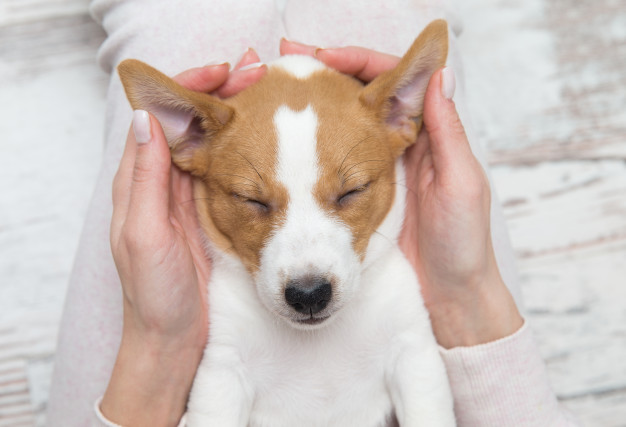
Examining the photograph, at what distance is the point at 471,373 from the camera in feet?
6.81

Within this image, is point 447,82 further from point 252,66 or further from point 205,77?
point 205,77

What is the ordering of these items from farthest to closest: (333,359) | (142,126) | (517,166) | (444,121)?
(517,166), (333,359), (444,121), (142,126)

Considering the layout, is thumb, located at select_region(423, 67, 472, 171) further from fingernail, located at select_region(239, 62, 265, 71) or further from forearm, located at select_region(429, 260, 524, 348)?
fingernail, located at select_region(239, 62, 265, 71)

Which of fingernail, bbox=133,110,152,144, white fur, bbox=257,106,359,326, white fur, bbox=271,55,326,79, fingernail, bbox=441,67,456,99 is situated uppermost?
fingernail, bbox=441,67,456,99

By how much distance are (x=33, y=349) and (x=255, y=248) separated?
169cm

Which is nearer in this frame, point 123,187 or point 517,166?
point 123,187

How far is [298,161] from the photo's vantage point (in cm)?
181

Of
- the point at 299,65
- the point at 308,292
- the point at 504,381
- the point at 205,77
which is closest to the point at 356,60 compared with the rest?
the point at 299,65

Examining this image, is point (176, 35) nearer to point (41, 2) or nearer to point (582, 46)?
point (41, 2)

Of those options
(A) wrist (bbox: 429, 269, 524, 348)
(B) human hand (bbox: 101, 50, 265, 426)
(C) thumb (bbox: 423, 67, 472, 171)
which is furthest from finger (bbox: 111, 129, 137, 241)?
(A) wrist (bbox: 429, 269, 524, 348)

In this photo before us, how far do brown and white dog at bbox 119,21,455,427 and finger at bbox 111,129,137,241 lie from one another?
0.16 meters

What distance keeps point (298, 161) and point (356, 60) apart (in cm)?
55

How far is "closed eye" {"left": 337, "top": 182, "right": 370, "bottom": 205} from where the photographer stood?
1.88 metres

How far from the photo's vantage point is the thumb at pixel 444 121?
1.96 m
